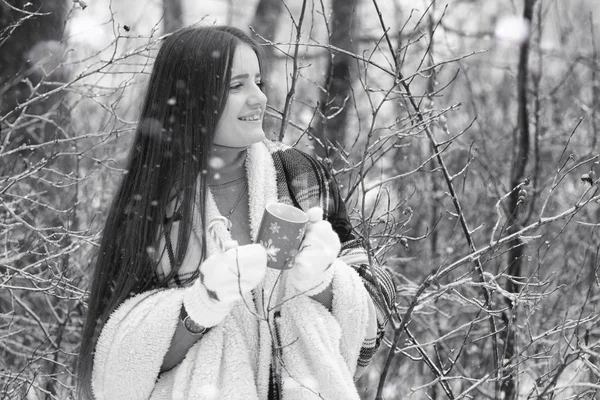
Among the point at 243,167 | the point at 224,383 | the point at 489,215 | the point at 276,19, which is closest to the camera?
the point at 224,383

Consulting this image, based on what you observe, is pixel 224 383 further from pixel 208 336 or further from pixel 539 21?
pixel 539 21

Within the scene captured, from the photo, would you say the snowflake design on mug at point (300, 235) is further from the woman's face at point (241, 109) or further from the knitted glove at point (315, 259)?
the woman's face at point (241, 109)

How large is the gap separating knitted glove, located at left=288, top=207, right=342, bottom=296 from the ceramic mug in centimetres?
3

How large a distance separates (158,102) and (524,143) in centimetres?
233

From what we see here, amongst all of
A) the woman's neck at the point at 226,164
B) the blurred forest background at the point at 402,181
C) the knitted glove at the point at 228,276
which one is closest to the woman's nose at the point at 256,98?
the woman's neck at the point at 226,164

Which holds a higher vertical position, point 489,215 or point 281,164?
point 281,164

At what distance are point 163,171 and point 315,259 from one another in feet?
1.87

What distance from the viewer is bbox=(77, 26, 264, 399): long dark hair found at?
2.18m

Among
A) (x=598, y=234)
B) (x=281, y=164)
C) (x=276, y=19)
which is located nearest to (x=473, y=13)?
(x=276, y=19)

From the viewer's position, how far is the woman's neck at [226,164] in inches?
91.2

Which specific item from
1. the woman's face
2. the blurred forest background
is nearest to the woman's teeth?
the woman's face

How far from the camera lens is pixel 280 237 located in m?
1.92

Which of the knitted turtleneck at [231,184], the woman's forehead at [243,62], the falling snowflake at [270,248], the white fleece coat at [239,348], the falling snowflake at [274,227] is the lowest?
the white fleece coat at [239,348]

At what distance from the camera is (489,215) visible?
20.3 feet
